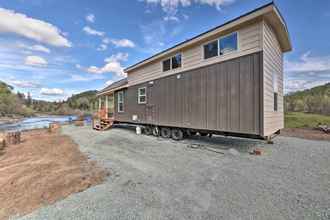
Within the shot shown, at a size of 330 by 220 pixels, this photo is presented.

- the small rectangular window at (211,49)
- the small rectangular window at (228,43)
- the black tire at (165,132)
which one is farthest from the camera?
the black tire at (165,132)

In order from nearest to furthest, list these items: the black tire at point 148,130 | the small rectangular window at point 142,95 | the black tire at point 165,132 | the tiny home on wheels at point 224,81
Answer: the tiny home on wheels at point 224,81 → the black tire at point 165,132 → the black tire at point 148,130 → the small rectangular window at point 142,95

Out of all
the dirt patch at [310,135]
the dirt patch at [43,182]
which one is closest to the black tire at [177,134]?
the dirt patch at [43,182]

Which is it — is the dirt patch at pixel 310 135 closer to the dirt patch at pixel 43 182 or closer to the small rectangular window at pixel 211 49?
the small rectangular window at pixel 211 49

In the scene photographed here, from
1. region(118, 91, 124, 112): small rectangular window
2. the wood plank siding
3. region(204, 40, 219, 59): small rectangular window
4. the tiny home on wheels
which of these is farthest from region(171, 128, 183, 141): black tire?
region(118, 91, 124, 112): small rectangular window

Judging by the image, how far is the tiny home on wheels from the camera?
5.23m

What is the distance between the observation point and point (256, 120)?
17.0 ft

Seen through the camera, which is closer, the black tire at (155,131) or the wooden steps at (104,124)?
the black tire at (155,131)

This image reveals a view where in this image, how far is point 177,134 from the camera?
326 inches

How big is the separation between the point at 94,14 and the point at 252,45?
10565 mm

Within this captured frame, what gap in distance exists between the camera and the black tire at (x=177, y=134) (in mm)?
8084

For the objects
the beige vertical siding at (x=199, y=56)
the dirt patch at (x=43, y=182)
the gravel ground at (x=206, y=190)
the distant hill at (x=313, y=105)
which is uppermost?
the beige vertical siding at (x=199, y=56)

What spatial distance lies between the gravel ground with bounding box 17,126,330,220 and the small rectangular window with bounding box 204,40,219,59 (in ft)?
13.5

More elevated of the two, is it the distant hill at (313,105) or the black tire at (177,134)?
the distant hill at (313,105)

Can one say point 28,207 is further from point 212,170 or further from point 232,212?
point 212,170
